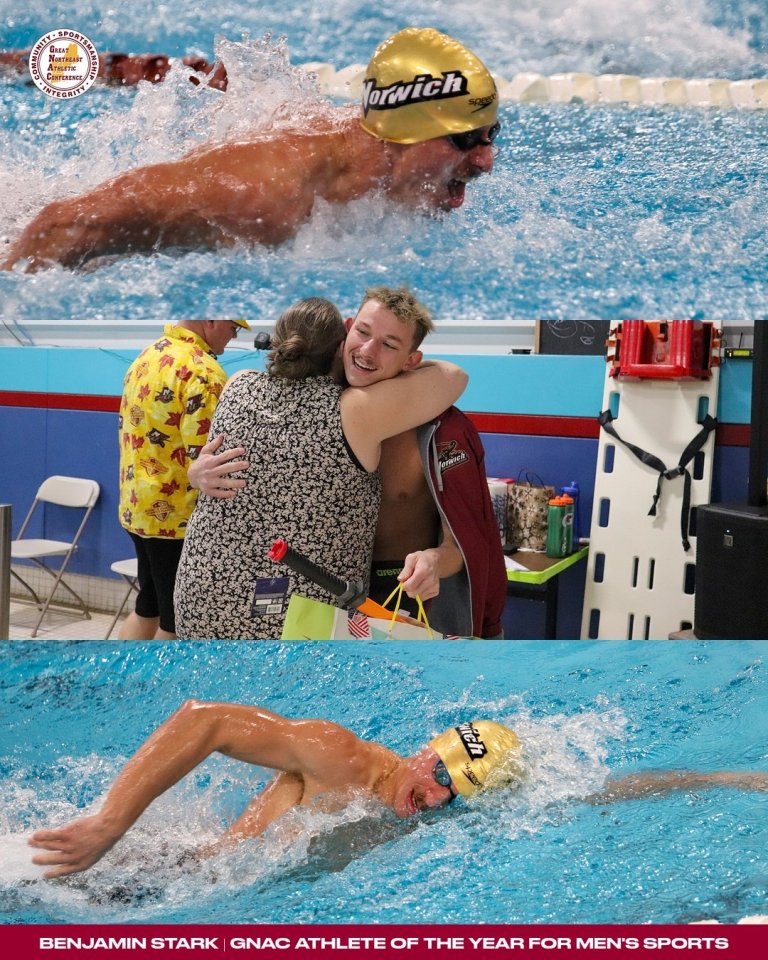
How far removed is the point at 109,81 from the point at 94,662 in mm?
1072

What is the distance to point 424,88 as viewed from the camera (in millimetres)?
1561

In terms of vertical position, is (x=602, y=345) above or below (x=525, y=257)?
below

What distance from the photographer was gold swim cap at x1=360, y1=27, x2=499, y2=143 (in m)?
1.56

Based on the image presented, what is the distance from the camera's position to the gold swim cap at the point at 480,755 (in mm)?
1609

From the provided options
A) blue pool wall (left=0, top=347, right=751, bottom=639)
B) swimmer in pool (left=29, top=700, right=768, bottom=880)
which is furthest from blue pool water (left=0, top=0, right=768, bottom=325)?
swimmer in pool (left=29, top=700, right=768, bottom=880)

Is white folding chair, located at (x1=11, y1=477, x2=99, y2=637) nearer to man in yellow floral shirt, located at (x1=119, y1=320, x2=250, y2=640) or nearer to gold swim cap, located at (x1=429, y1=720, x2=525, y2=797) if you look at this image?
man in yellow floral shirt, located at (x1=119, y1=320, x2=250, y2=640)

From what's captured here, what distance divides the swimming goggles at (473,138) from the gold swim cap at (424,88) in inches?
0.4

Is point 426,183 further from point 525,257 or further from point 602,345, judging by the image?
point 602,345
